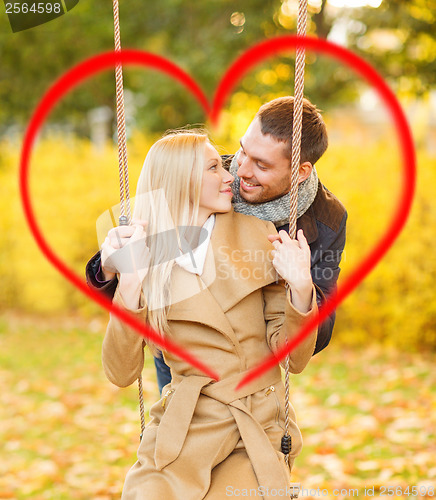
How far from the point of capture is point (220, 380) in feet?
7.35

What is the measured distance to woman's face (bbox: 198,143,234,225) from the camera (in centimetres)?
223

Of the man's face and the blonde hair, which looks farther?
the man's face

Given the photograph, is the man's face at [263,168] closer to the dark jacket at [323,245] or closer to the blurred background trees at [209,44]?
the dark jacket at [323,245]

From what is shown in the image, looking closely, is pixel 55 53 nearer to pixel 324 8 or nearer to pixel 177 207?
pixel 324 8

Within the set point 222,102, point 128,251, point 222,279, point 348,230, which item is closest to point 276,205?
point 222,279

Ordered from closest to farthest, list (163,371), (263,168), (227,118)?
(263,168)
(163,371)
(227,118)

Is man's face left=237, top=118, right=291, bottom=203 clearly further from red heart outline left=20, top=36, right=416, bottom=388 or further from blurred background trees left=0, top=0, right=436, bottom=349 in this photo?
blurred background trees left=0, top=0, right=436, bottom=349

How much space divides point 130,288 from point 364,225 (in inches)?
188

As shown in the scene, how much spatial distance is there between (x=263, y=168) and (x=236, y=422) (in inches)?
36.1

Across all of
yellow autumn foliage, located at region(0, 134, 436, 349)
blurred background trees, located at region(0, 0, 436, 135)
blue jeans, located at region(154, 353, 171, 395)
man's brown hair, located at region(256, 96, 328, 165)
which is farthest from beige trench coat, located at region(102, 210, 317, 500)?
blurred background trees, located at region(0, 0, 436, 135)

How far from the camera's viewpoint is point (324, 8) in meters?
8.18

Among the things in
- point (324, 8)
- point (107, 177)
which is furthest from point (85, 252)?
point (324, 8)

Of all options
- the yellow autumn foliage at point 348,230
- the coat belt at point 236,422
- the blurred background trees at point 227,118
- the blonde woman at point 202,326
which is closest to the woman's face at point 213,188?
the blonde woman at point 202,326

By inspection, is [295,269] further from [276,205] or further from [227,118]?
[227,118]
